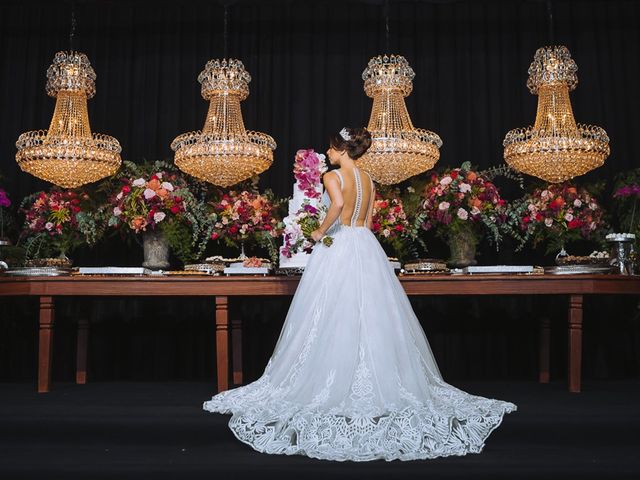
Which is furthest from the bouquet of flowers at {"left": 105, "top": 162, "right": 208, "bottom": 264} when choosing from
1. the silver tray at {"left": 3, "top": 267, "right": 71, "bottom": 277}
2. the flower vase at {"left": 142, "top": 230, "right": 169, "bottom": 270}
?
the silver tray at {"left": 3, "top": 267, "right": 71, "bottom": 277}

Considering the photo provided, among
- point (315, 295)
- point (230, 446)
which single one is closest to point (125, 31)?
point (315, 295)

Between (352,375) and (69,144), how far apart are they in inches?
113

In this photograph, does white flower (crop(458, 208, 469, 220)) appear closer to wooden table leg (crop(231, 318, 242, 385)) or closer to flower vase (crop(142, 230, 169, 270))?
wooden table leg (crop(231, 318, 242, 385))

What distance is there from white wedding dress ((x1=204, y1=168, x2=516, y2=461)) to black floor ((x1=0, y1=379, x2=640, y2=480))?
A: 0.09m

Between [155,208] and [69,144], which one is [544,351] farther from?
[69,144]

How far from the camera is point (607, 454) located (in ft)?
11.5

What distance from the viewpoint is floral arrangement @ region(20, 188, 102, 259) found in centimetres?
536

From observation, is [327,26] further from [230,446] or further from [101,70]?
[230,446]

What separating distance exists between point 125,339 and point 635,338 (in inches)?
192

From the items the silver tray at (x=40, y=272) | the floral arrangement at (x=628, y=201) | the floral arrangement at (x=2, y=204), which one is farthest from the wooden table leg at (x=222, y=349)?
the floral arrangement at (x=628, y=201)

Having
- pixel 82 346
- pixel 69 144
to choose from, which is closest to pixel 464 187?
pixel 69 144

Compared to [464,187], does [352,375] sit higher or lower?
lower

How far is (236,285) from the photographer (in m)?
4.52

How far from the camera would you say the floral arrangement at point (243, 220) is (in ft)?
17.6
